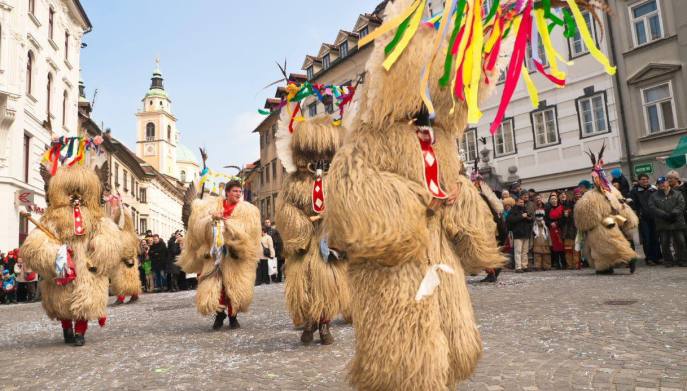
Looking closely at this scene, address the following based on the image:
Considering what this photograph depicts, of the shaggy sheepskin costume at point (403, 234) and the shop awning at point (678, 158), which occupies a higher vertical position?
the shop awning at point (678, 158)

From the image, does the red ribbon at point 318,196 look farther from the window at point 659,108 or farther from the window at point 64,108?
the window at point 64,108

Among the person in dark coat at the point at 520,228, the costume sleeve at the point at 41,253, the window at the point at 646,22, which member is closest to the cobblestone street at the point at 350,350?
the costume sleeve at the point at 41,253

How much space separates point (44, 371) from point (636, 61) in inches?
749

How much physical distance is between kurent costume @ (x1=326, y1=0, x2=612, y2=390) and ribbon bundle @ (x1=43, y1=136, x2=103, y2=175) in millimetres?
5019

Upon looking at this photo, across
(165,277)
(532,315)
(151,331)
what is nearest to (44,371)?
(151,331)

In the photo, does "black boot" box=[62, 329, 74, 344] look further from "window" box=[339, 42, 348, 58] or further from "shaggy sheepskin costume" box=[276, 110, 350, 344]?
"window" box=[339, 42, 348, 58]

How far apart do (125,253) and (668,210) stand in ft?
34.8

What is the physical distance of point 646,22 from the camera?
16828 millimetres

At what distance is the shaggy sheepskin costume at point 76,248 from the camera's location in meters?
5.54

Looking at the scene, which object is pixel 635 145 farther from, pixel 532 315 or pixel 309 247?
pixel 309 247

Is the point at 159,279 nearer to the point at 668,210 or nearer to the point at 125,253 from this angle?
the point at 125,253

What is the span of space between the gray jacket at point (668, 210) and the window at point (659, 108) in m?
7.83

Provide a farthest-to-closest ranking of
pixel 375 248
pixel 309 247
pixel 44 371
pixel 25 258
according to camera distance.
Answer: pixel 25 258, pixel 309 247, pixel 44 371, pixel 375 248

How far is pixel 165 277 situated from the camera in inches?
679
